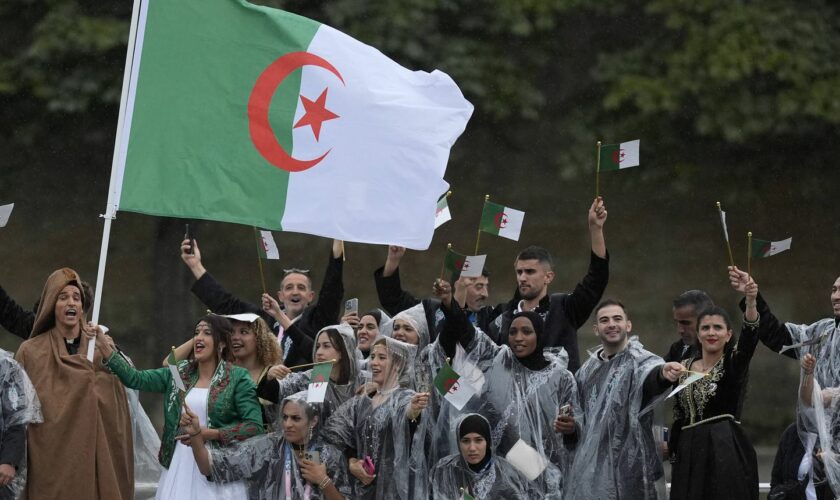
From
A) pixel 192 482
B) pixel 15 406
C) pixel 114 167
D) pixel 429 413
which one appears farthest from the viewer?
pixel 429 413

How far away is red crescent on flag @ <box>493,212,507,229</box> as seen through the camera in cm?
823

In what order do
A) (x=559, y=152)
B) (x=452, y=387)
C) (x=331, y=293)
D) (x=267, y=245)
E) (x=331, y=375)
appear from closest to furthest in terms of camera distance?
(x=452, y=387) → (x=331, y=375) → (x=331, y=293) → (x=267, y=245) → (x=559, y=152)

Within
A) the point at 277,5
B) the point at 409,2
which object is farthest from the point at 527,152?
the point at 277,5

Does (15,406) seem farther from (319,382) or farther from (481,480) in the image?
(481,480)

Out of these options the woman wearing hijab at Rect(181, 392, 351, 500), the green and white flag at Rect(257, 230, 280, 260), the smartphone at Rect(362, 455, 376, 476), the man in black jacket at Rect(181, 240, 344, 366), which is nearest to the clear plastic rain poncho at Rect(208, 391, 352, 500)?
the woman wearing hijab at Rect(181, 392, 351, 500)

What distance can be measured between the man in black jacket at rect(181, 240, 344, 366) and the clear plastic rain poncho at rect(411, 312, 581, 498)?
995 millimetres

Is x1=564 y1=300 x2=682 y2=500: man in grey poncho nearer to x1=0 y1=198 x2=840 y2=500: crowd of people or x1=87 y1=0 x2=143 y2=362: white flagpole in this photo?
x1=0 y1=198 x2=840 y2=500: crowd of people

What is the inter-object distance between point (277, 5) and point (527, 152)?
2719mm

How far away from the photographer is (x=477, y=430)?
24.5ft

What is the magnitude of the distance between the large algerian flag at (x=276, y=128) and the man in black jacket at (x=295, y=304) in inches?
38.9

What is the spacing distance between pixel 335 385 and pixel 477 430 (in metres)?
0.90

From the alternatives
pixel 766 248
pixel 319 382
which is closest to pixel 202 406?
pixel 319 382

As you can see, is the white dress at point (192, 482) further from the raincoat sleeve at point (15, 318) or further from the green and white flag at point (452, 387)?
the raincoat sleeve at point (15, 318)

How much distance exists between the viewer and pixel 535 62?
13.6 meters
